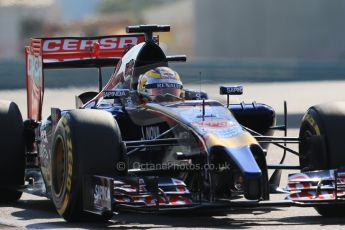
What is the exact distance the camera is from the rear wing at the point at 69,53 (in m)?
13.0

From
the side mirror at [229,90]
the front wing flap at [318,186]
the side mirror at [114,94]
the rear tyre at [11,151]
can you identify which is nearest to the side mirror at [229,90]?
the side mirror at [229,90]

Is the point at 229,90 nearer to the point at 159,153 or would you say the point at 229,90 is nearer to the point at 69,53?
the point at 159,153

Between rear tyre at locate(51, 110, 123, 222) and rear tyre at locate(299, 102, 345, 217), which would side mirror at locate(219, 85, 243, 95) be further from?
rear tyre at locate(51, 110, 123, 222)

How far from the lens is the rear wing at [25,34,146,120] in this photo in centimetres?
1297

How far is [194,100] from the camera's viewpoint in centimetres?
1057

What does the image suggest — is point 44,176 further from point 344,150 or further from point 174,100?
point 344,150

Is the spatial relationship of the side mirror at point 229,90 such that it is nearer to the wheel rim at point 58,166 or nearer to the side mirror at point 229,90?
the side mirror at point 229,90

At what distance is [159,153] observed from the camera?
1054cm

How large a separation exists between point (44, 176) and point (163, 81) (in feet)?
4.82

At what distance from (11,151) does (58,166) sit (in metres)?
1.58

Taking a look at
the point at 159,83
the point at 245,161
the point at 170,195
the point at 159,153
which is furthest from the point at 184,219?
the point at 159,83

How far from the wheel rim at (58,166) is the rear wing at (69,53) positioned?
8.66 ft

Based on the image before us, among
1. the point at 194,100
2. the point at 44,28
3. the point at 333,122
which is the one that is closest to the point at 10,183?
the point at 194,100

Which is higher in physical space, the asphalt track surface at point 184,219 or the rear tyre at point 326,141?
the rear tyre at point 326,141
